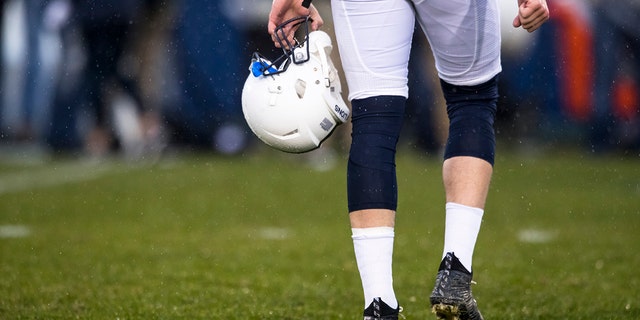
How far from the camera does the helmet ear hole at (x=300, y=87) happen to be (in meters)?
2.86

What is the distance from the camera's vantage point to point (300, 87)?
287 centimetres

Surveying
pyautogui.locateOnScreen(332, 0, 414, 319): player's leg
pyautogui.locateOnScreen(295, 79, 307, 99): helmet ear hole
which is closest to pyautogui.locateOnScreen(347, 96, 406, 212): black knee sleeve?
pyautogui.locateOnScreen(332, 0, 414, 319): player's leg

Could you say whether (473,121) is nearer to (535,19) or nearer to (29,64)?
(535,19)

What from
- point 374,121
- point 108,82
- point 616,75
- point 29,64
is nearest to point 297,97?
point 374,121

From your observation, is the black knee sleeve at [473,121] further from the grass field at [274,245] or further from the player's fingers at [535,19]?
the grass field at [274,245]

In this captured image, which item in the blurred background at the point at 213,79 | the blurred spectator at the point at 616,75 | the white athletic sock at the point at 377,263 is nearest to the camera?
the white athletic sock at the point at 377,263

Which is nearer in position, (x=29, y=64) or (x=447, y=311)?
(x=447, y=311)

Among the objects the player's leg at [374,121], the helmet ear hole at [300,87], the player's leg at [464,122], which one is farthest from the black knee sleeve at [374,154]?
the player's leg at [464,122]

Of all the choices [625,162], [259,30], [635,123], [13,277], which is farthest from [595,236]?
[259,30]

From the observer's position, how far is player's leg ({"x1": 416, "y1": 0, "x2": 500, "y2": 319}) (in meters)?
2.89

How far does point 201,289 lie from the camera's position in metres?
3.91

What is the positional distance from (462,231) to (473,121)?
13.1 inches

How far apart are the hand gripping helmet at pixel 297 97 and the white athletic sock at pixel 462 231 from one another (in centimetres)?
A: 40

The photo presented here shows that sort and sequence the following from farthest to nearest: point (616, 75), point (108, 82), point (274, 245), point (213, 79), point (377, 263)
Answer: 1. point (213, 79)
2. point (616, 75)
3. point (108, 82)
4. point (274, 245)
5. point (377, 263)
